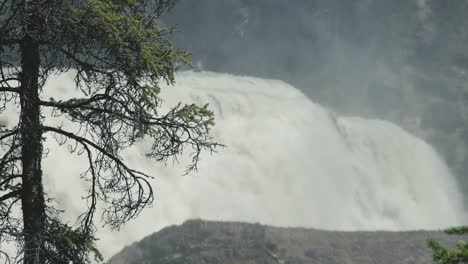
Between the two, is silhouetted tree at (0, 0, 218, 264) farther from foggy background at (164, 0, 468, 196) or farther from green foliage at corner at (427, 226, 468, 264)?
foggy background at (164, 0, 468, 196)

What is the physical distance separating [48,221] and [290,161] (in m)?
83.5

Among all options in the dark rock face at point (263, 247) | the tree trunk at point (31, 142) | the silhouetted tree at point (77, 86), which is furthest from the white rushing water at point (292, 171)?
the tree trunk at point (31, 142)

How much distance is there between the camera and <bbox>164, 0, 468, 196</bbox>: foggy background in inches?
4424

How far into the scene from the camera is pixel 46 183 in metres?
54.5

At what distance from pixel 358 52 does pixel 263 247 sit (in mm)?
71462

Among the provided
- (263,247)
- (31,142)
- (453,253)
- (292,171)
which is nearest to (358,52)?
(292,171)

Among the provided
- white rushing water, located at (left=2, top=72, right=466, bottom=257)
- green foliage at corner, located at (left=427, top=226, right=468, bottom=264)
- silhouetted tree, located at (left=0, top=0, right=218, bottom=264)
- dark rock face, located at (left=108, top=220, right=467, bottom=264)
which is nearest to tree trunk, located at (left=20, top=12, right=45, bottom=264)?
silhouetted tree, located at (left=0, top=0, right=218, bottom=264)

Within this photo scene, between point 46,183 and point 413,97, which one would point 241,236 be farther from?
point 413,97

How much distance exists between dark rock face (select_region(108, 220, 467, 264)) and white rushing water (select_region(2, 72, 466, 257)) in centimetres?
545

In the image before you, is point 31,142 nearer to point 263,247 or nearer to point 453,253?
point 453,253

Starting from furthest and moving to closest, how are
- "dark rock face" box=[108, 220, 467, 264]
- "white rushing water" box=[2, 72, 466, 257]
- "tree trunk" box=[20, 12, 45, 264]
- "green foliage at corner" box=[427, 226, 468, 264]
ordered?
"white rushing water" box=[2, 72, 466, 257] → "dark rock face" box=[108, 220, 467, 264] → "tree trunk" box=[20, 12, 45, 264] → "green foliage at corner" box=[427, 226, 468, 264]

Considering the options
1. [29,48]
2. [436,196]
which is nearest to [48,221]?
[29,48]

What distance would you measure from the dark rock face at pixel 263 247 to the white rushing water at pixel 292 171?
A: 5.45 metres

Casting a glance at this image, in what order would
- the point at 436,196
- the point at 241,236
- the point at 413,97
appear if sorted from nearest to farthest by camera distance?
the point at 241,236 < the point at 436,196 < the point at 413,97
